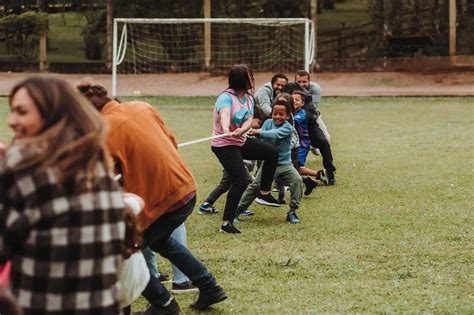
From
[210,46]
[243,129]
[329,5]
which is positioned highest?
[329,5]

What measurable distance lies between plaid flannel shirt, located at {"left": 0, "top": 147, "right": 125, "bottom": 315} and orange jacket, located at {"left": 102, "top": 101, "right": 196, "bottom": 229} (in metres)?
1.89

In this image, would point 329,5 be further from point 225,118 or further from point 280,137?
point 225,118

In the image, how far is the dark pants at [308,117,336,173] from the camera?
42.8ft

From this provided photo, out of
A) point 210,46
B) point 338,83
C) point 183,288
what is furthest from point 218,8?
point 183,288

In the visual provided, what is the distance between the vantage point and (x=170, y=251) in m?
6.36

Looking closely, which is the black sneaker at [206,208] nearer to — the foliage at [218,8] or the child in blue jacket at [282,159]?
the child in blue jacket at [282,159]

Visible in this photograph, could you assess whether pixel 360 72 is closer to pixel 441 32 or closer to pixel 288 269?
pixel 441 32

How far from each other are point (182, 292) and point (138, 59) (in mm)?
28900

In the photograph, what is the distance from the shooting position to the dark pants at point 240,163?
9.20 metres

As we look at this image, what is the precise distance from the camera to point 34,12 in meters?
36.2

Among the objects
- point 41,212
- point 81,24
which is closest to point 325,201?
point 41,212

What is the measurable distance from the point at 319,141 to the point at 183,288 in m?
6.24

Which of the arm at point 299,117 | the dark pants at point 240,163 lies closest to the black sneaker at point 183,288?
the dark pants at point 240,163

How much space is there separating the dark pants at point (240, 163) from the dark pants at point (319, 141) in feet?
10.5
